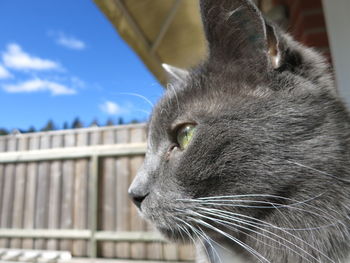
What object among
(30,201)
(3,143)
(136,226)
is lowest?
(136,226)

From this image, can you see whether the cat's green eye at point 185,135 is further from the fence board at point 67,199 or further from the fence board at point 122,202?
the fence board at point 67,199

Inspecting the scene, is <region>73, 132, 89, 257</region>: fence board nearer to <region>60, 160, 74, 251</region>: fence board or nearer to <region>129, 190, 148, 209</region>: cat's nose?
<region>60, 160, 74, 251</region>: fence board

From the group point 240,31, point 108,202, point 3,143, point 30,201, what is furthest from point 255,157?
point 3,143

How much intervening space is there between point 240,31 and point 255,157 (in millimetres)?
297

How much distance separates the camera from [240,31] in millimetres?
828

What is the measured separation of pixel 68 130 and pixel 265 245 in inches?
168

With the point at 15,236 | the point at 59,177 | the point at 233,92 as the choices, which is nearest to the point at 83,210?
the point at 59,177

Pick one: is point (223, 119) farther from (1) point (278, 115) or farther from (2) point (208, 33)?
(2) point (208, 33)

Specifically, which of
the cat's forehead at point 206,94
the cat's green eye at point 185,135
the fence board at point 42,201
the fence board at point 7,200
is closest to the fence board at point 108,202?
the fence board at point 42,201

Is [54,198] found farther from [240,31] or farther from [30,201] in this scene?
[240,31]

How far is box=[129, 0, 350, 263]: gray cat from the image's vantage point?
2.42ft

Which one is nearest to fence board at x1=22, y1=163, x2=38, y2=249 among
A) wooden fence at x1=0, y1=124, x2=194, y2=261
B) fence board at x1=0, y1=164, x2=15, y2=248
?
wooden fence at x1=0, y1=124, x2=194, y2=261

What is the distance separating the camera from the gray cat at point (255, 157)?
0.74 metres

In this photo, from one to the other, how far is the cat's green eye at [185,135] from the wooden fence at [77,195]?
3.00 m
